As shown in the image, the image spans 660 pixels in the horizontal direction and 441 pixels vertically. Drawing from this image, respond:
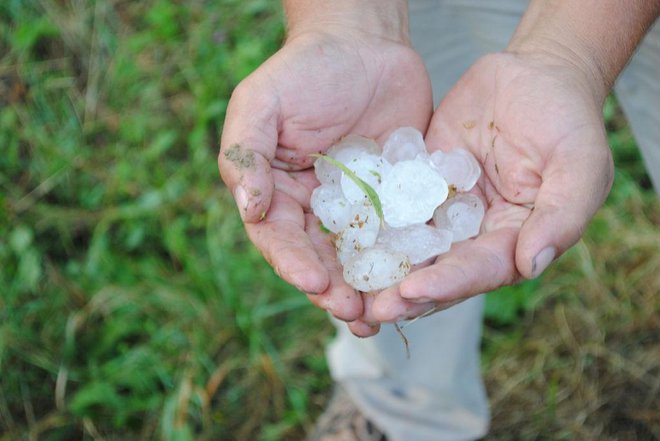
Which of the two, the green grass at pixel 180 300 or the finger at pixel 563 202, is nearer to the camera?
the finger at pixel 563 202

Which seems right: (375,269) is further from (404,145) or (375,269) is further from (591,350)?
(591,350)

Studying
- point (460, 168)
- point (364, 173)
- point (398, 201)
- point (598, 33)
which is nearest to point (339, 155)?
point (364, 173)

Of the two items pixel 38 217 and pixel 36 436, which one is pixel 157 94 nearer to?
pixel 38 217

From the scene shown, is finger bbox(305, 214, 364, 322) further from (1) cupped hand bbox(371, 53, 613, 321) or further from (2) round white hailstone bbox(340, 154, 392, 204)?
(2) round white hailstone bbox(340, 154, 392, 204)

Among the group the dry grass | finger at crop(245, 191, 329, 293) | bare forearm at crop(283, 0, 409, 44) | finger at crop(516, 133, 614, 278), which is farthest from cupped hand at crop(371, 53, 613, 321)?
the dry grass

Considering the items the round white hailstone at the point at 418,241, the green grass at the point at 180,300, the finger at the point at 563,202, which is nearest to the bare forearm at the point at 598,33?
the finger at the point at 563,202

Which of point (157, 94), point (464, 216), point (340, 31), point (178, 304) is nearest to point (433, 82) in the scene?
point (340, 31)

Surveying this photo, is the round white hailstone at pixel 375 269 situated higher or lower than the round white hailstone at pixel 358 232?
higher

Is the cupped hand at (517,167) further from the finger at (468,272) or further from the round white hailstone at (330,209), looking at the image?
the round white hailstone at (330,209)
